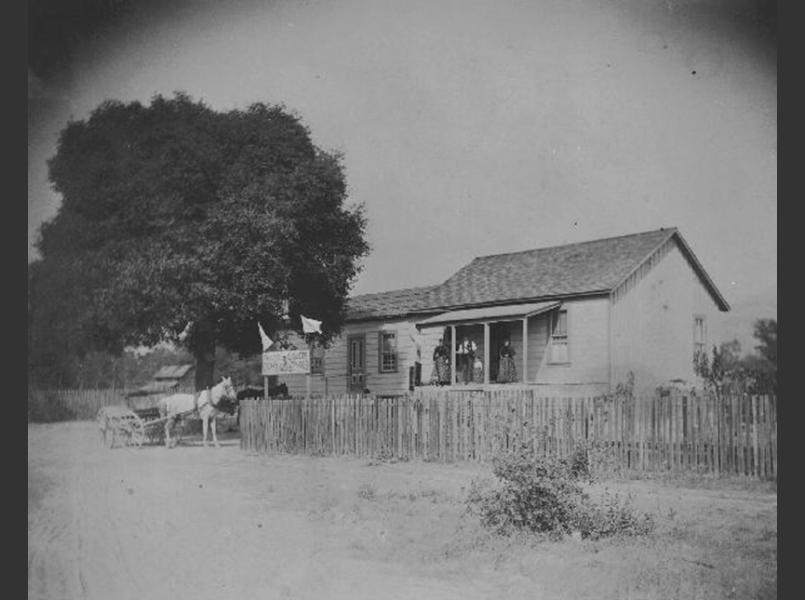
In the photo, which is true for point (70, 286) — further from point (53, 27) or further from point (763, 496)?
point (763, 496)

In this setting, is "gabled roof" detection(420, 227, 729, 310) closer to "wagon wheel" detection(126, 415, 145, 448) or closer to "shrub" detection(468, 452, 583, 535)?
"shrub" detection(468, 452, 583, 535)

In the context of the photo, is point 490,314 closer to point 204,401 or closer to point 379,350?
point 379,350

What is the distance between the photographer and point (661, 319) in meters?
11.1

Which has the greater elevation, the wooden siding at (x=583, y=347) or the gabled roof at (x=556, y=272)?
the gabled roof at (x=556, y=272)

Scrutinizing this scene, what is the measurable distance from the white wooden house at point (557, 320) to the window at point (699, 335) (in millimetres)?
19

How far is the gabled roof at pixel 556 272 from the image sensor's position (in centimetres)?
920

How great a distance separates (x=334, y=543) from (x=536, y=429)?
154 inches

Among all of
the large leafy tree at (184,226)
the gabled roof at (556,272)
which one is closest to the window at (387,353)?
the gabled roof at (556,272)

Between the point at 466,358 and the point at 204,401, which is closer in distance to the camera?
the point at 204,401

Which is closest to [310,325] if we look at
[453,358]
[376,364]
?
[453,358]

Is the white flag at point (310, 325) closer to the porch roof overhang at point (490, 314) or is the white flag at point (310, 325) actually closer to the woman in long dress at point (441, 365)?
the porch roof overhang at point (490, 314)

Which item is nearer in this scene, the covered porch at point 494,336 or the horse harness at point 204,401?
the horse harness at point 204,401

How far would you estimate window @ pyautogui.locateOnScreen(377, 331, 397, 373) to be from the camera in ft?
77.6

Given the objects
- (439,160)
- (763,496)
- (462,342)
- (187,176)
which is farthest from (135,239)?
(462,342)
